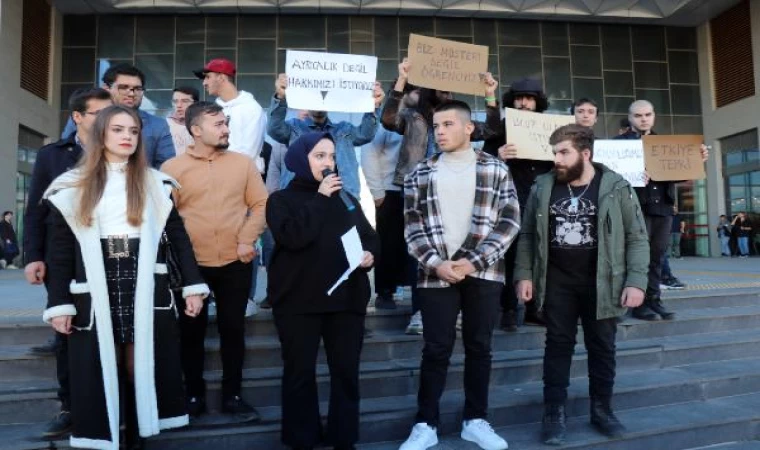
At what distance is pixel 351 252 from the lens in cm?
311

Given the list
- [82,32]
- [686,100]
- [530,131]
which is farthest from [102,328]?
[686,100]

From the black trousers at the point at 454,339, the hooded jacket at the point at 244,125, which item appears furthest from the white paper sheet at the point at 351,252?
the hooded jacket at the point at 244,125

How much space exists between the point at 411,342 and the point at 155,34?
18.5m

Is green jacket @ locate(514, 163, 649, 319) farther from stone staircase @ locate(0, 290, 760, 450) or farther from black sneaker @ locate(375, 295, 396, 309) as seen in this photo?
black sneaker @ locate(375, 295, 396, 309)

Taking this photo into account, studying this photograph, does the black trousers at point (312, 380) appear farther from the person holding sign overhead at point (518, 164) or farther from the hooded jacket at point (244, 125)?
the person holding sign overhead at point (518, 164)

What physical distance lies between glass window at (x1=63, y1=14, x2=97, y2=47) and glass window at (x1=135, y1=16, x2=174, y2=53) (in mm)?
1580

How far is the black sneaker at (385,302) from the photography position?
508 centimetres

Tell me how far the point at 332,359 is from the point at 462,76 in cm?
241

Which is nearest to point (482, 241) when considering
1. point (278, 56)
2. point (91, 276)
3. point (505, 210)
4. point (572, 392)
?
point (505, 210)

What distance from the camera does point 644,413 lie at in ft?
13.7

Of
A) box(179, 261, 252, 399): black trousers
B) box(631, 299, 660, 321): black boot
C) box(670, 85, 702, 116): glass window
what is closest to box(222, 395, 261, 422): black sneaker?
box(179, 261, 252, 399): black trousers

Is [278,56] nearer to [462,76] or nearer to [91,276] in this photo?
[462,76]

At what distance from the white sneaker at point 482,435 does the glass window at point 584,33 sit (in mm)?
20267

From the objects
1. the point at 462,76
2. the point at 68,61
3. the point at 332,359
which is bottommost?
the point at 332,359
